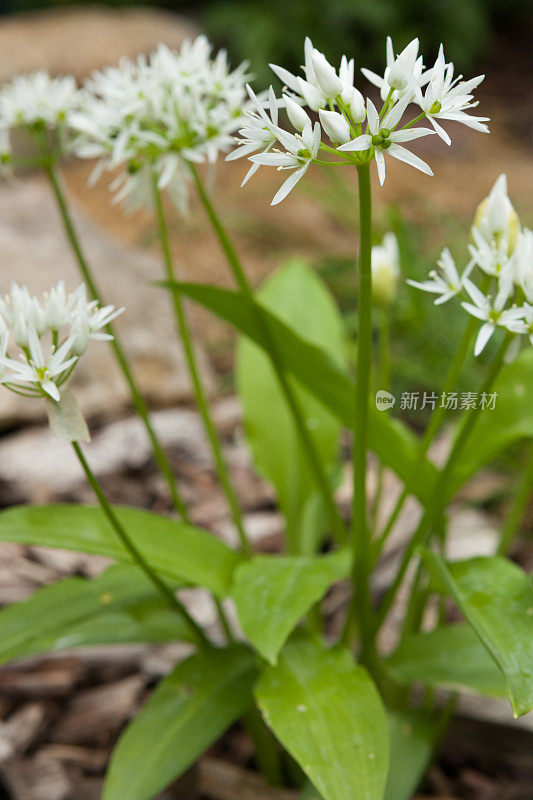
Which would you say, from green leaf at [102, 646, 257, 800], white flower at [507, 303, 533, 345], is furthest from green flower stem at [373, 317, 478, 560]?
green leaf at [102, 646, 257, 800]

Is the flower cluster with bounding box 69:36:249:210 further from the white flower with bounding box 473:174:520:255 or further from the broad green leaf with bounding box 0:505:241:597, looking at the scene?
the broad green leaf with bounding box 0:505:241:597

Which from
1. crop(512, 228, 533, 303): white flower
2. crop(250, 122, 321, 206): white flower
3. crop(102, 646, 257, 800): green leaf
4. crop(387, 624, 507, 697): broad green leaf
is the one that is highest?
crop(250, 122, 321, 206): white flower

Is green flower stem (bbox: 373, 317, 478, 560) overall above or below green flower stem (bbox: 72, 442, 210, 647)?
above

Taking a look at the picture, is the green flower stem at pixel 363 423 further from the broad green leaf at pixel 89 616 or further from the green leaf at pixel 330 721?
the broad green leaf at pixel 89 616

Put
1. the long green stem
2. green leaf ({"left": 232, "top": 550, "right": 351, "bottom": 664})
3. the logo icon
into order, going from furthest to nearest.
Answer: the logo icon < green leaf ({"left": 232, "top": 550, "right": 351, "bottom": 664}) < the long green stem

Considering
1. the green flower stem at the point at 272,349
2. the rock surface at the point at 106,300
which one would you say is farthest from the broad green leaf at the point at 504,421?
the rock surface at the point at 106,300
